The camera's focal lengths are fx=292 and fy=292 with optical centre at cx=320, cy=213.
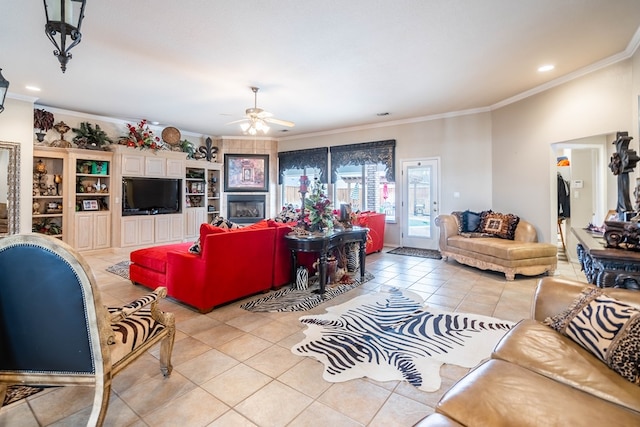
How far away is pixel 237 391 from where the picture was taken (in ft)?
6.14

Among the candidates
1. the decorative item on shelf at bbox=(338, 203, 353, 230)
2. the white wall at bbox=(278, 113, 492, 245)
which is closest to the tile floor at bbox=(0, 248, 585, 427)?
the decorative item on shelf at bbox=(338, 203, 353, 230)

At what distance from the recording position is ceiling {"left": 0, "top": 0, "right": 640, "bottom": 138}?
8.91ft

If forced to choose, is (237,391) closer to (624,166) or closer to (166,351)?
(166,351)

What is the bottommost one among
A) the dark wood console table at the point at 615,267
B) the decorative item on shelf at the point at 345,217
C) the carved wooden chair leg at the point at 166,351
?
the carved wooden chair leg at the point at 166,351

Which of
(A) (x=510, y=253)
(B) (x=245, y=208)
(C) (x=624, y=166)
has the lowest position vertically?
(A) (x=510, y=253)

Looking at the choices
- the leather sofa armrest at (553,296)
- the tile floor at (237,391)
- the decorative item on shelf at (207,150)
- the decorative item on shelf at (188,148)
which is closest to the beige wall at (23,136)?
the decorative item on shelf at (188,148)

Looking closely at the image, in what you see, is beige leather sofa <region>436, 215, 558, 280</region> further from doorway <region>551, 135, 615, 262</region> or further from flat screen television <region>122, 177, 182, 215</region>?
flat screen television <region>122, 177, 182, 215</region>

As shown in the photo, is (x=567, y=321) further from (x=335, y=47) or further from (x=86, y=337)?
(x=335, y=47)

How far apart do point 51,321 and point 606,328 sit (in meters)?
2.60

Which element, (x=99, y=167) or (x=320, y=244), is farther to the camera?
(x=99, y=167)

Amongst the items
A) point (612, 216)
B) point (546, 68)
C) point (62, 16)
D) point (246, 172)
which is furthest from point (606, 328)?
point (246, 172)

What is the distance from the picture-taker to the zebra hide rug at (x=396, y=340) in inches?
82.2

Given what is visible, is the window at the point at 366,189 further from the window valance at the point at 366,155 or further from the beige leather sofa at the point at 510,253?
the beige leather sofa at the point at 510,253

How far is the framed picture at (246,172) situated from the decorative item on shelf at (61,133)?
3.46m
